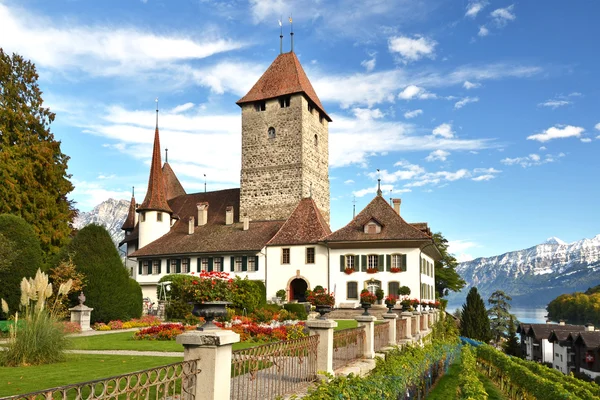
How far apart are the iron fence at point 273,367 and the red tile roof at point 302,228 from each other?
30284 mm

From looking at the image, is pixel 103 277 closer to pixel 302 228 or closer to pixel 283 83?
pixel 302 228

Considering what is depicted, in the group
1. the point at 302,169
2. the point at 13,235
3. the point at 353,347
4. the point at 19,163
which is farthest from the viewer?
the point at 302,169

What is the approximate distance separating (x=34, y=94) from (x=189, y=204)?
19561 millimetres

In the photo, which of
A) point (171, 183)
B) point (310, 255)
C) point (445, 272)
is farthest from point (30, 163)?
point (445, 272)

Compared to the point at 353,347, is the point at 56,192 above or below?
above

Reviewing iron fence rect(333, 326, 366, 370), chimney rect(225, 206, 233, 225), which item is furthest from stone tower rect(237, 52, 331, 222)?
iron fence rect(333, 326, 366, 370)

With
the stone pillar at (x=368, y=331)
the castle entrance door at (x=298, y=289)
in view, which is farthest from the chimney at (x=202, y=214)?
the stone pillar at (x=368, y=331)

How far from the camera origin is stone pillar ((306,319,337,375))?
10547 mm

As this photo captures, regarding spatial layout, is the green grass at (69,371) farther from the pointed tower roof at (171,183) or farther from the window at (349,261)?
the pointed tower roof at (171,183)

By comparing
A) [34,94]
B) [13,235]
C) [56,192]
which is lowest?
[13,235]

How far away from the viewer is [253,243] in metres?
43.3

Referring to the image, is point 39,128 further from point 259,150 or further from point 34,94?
point 259,150

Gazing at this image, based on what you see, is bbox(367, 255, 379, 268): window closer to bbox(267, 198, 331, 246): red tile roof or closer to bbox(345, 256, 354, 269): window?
bbox(345, 256, 354, 269): window

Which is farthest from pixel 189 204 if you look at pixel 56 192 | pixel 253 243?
pixel 56 192
